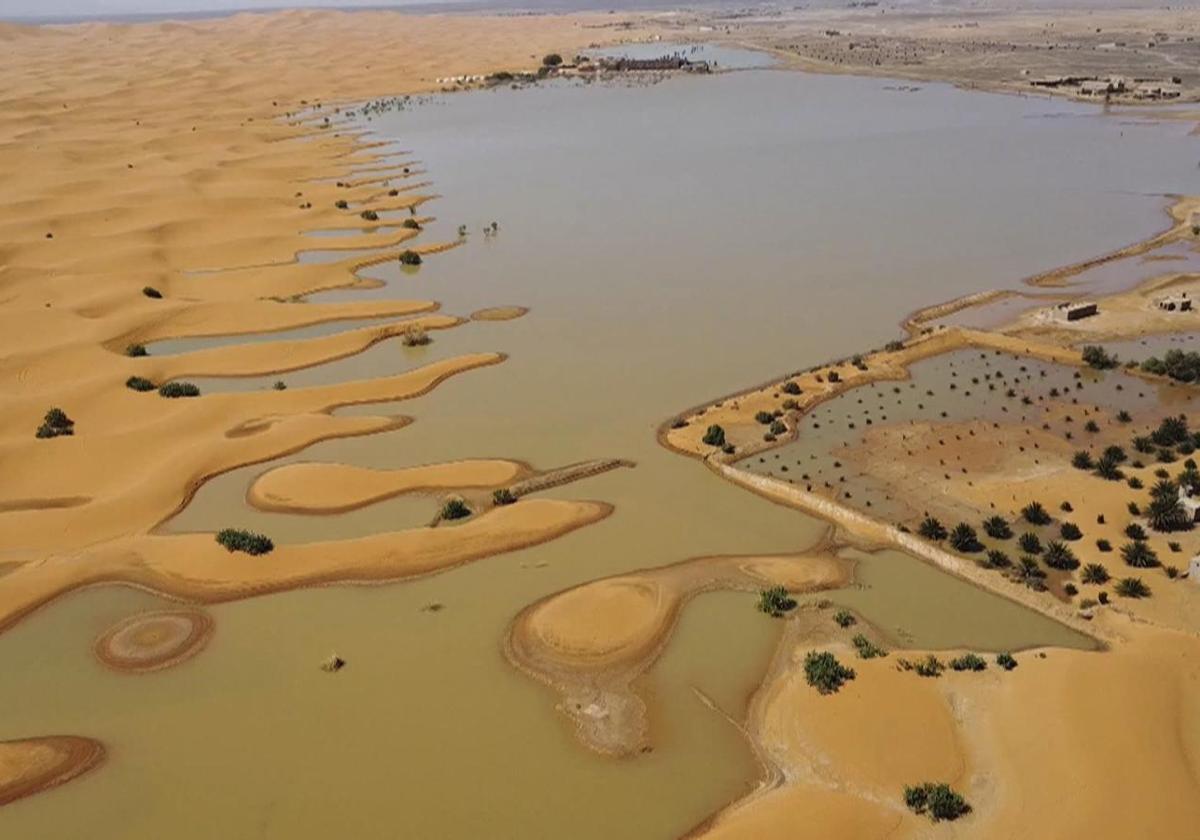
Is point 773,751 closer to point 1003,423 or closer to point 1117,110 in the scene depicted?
point 1003,423

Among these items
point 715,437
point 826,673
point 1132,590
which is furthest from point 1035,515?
point 715,437

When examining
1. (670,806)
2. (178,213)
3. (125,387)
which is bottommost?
(670,806)

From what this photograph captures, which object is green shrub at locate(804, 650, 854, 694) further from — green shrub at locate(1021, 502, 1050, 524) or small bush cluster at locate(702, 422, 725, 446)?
small bush cluster at locate(702, 422, 725, 446)

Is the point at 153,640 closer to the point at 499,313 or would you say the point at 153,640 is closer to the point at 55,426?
the point at 55,426

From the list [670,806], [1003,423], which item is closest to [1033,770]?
[670,806]

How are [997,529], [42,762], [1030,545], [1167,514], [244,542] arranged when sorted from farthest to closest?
[244,542], [997,529], [1167,514], [1030,545], [42,762]

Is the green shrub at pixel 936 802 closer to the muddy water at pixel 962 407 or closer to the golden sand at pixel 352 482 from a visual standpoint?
the muddy water at pixel 962 407
